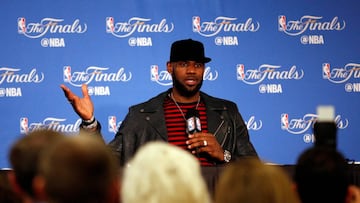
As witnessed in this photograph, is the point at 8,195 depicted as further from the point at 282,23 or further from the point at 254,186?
the point at 282,23

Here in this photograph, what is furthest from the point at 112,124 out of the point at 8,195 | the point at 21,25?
the point at 8,195

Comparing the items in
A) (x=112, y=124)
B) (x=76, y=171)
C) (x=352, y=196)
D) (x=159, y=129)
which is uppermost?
(x=112, y=124)

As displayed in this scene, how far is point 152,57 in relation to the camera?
588cm

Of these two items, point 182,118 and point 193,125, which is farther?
point 182,118

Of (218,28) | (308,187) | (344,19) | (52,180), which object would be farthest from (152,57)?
(52,180)

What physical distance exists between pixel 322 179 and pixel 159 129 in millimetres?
2483

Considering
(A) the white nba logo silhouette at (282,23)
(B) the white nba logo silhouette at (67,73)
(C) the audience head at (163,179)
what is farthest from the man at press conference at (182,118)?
(C) the audience head at (163,179)

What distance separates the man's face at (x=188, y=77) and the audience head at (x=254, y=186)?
271 cm

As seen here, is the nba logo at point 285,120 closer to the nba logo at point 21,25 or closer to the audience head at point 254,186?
the nba logo at point 21,25

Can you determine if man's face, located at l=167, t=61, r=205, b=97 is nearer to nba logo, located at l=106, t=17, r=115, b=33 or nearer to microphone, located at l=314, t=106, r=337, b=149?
nba logo, located at l=106, t=17, r=115, b=33

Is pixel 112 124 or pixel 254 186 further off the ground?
pixel 112 124

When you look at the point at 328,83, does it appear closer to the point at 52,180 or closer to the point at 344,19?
the point at 344,19

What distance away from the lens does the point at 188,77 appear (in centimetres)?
459

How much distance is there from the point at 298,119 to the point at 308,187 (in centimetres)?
378
